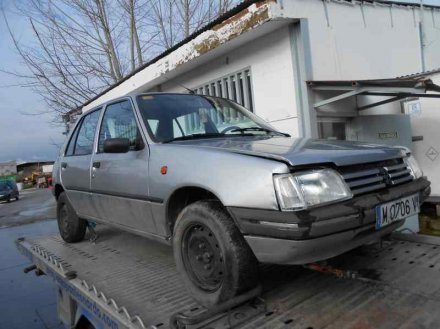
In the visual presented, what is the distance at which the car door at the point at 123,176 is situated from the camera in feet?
9.71

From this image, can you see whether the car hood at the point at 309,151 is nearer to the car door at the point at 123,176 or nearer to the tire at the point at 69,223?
the car door at the point at 123,176

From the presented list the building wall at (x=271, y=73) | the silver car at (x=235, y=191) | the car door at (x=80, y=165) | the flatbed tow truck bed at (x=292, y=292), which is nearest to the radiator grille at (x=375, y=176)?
the silver car at (x=235, y=191)

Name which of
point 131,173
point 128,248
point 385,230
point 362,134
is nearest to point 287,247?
point 385,230

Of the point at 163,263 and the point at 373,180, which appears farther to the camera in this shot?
the point at 163,263

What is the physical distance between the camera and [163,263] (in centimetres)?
329

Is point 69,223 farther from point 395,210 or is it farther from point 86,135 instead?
point 395,210

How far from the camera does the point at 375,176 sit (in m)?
2.31

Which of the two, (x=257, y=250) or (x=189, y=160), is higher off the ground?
(x=189, y=160)

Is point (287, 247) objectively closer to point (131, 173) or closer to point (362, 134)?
point (131, 173)

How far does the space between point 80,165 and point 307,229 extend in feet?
9.06

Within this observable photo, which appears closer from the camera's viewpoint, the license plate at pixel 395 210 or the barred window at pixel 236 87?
the license plate at pixel 395 210

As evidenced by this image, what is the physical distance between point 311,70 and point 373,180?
12.7 ft

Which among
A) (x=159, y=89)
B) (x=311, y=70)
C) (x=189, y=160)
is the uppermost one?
(x=159, y=89)

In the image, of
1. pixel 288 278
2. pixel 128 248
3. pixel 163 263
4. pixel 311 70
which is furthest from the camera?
pixel 311 70
